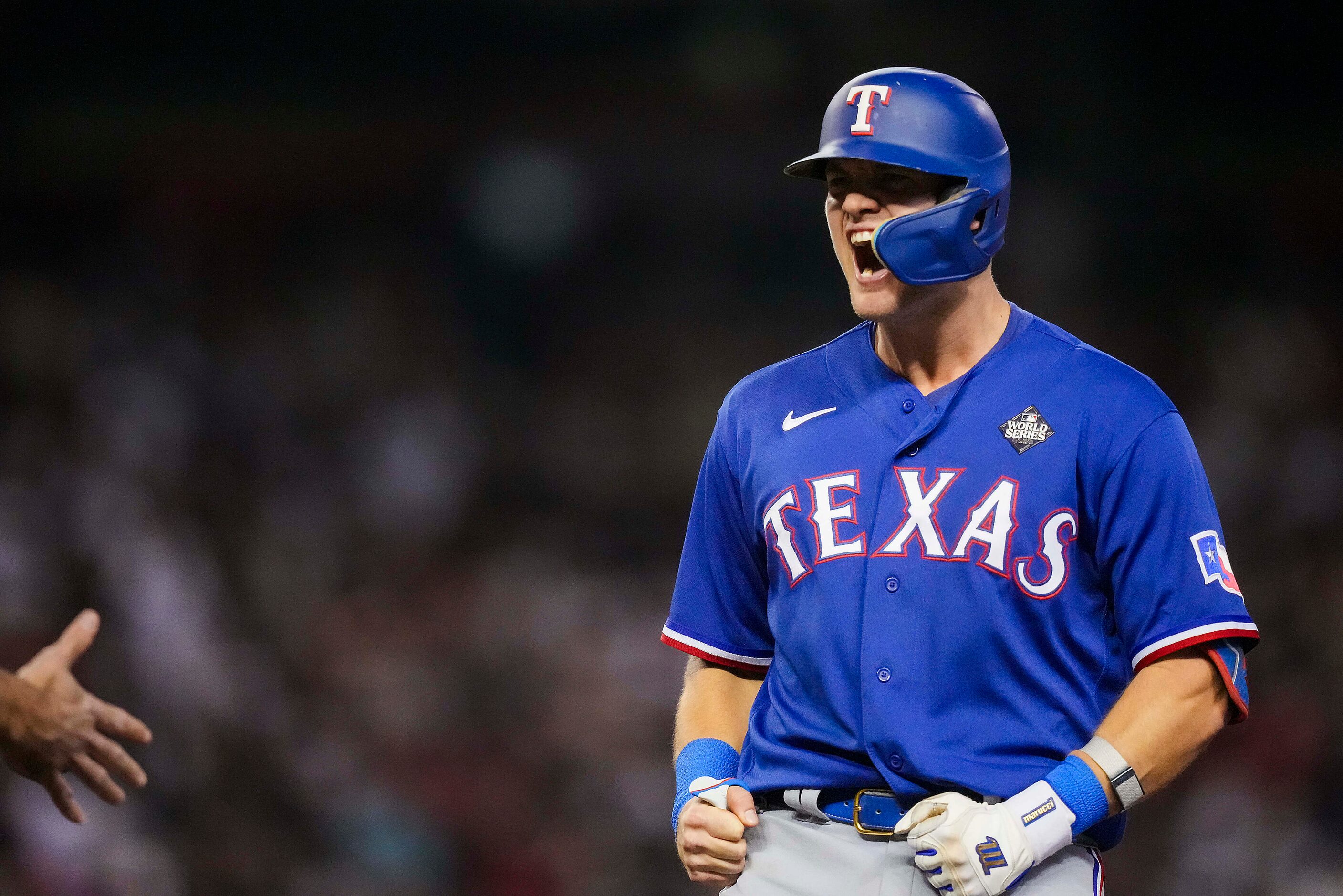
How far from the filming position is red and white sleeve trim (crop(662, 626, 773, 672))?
2.50 meters

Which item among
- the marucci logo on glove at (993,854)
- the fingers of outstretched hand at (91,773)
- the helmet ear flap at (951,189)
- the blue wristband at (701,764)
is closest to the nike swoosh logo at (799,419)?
the helmet ear flap at (951,189)

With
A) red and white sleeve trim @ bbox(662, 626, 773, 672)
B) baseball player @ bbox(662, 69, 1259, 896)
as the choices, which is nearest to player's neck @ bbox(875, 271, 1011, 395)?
baseball player @ bbox(662, 69, 1259, 896)

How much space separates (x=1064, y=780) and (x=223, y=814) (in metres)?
4.25

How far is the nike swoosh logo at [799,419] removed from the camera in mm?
2373

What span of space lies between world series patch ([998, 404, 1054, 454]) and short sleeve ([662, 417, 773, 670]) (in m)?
0.54

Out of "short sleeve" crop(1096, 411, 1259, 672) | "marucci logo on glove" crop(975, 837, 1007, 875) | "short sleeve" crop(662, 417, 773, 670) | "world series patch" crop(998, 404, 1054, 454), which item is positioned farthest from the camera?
"short sleeve" crop(662, 417, 773, 670)

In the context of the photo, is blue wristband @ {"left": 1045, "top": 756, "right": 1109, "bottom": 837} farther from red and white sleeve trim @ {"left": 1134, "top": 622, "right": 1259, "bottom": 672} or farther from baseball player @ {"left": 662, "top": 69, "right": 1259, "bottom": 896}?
red and white sleeve trim @ {"left": 1134, "top": 622, "right": 1259, "bottom": 672}

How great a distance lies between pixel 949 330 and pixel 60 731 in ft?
5.98

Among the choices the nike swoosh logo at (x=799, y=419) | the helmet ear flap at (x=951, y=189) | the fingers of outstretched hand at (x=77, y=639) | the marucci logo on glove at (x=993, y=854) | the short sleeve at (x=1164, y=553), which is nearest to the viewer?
the marucci logo on glove at (x=993, y=854)

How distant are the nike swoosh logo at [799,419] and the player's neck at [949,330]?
0.51 ft

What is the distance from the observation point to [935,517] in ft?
7.06

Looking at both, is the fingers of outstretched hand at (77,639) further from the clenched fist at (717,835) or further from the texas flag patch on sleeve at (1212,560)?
the texas flag patch on sleeve at (1212,560)

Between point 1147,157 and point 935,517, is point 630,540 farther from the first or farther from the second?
point 935,517

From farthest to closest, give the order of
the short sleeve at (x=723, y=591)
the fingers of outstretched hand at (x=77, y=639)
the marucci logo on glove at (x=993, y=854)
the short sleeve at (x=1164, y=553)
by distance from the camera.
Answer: the fingers of outstretched hand at (x=77, y=639) → the short sleeve at (x=723, y=591) → the short sleeve at (x=1164, y=553) → the marucci logo on glove at (x=993, y=854)
